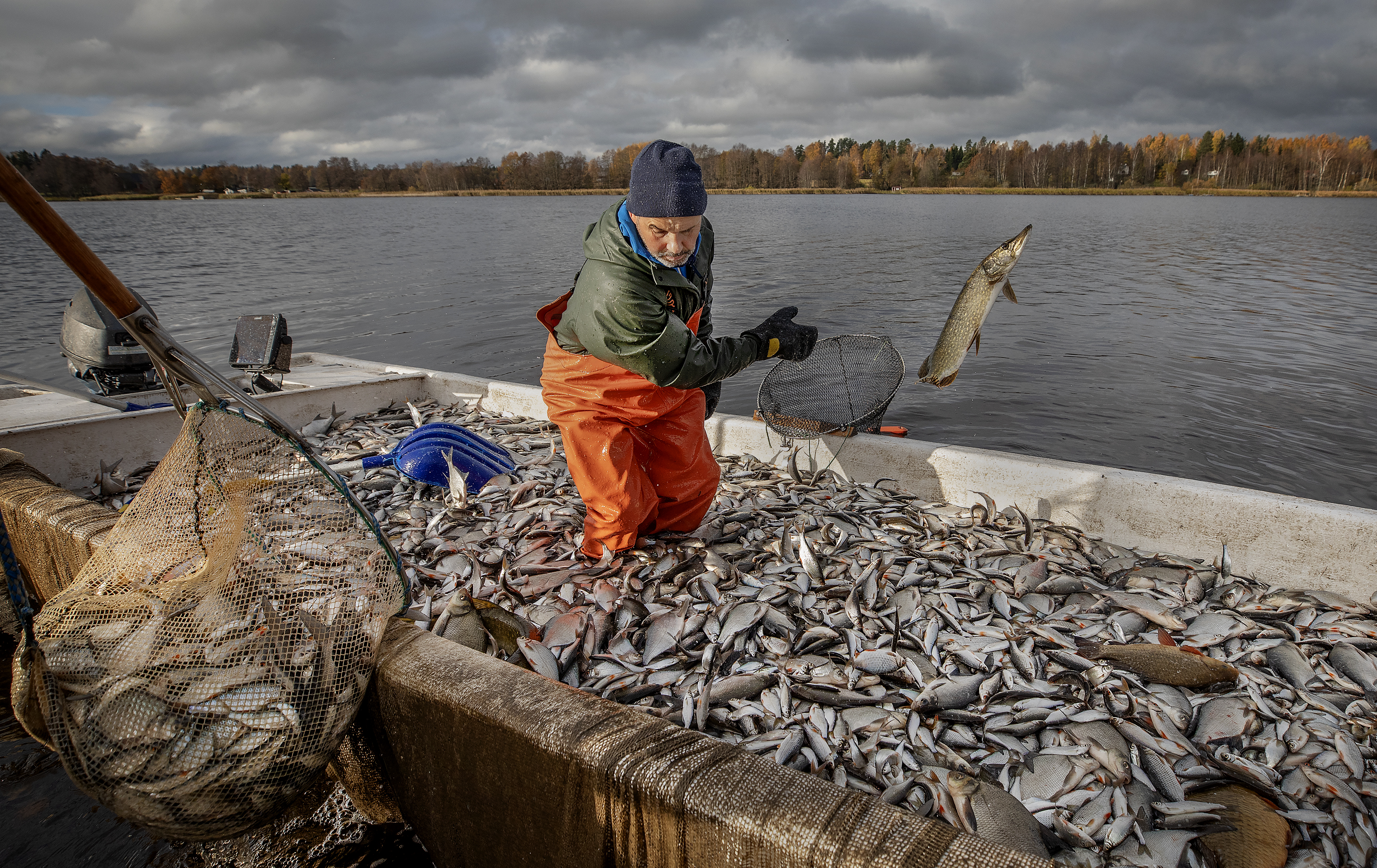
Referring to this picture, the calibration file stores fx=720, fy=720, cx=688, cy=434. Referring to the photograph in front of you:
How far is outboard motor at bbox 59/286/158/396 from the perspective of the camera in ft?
21.4

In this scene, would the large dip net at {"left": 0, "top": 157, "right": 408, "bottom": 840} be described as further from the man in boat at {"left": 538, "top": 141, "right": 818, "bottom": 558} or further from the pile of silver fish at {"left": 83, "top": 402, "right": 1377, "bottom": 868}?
the man in boat at {"left": 538, "top": 141, "right": 818, "bottom": 558}

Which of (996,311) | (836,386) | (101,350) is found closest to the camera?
(836,386)

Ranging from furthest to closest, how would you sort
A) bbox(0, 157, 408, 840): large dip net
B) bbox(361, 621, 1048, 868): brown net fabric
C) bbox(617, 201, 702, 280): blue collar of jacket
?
bbox(617, 201, 702, 280): blue collar of jacket, bbox(0, 157, 408, 840): large dip net, bbox(361, 621, 1048, 868): brown net fabric

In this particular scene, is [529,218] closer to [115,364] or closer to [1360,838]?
[115,364]

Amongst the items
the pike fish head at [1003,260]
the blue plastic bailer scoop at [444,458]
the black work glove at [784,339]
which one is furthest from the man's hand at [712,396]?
the pike fish head at [1003,260]

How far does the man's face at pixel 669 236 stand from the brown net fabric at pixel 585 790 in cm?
196

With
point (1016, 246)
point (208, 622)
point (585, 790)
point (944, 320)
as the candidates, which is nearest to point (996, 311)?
point (944, 320)

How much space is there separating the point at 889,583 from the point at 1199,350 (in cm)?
1175

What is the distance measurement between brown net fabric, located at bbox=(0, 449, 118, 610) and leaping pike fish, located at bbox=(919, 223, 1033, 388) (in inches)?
177

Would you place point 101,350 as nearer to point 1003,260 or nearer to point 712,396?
point 712,396

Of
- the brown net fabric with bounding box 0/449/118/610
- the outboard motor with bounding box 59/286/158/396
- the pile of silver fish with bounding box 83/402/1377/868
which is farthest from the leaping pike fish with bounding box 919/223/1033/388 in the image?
the outboard motor with bounding box 59/286/158/396

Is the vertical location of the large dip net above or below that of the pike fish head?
below

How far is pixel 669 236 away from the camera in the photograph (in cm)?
336

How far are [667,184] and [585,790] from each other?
2.47 metres
